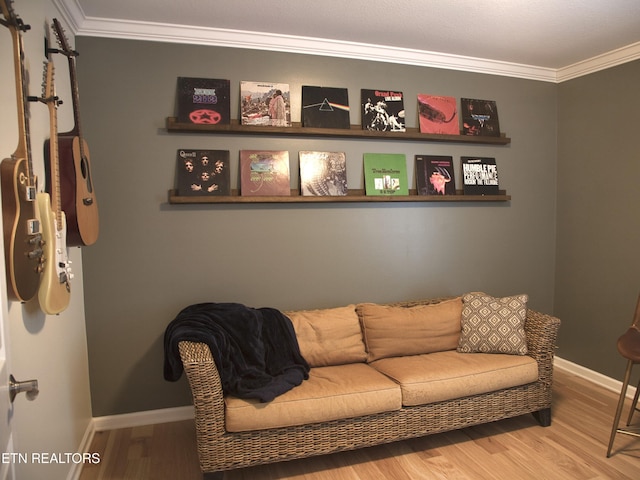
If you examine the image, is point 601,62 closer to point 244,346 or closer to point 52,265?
point 244,346

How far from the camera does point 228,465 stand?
217 centimetres

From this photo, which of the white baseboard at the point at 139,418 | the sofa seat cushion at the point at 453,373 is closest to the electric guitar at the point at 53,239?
the white baseboard at the point at 139,418

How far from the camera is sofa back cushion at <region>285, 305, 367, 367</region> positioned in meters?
2.73

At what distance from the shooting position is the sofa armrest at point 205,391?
82.9 inches

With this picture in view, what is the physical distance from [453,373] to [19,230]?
7.19 ft

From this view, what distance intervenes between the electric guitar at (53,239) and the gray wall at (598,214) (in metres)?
3.47

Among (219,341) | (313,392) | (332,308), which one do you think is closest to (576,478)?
(313,392)

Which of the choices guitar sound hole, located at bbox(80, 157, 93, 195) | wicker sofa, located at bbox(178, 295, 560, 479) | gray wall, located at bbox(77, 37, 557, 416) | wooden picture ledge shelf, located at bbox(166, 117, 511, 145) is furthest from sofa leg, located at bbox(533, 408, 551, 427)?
guitar sound hole, located at bbox(80, 157, 93, 195)

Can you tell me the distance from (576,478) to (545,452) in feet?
0.80

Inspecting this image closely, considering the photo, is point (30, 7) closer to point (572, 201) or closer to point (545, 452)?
point (545, 452)

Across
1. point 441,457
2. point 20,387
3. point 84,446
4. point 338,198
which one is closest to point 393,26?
point 338,198

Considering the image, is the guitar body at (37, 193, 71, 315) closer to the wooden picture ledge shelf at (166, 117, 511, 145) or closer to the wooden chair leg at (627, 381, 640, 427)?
the wooden picture ledge shelf at (166, 117, 511, 145)

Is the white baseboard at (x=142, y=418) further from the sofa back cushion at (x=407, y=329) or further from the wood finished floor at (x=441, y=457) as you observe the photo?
the sofa back cushion at (x=407, y=329)

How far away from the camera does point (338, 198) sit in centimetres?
303
